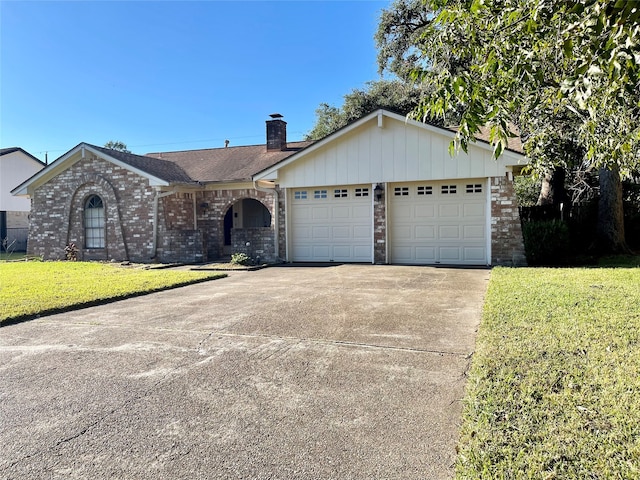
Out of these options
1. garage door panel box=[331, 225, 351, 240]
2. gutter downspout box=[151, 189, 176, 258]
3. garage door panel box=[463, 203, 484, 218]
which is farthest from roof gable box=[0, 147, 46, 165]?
garage door panel box=[463, 203, 484, 218]

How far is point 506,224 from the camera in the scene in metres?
11.6

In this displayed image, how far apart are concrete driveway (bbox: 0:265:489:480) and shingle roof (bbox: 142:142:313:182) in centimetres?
1005

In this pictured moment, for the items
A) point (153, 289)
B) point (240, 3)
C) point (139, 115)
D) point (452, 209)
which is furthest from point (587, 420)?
point (139, 115)

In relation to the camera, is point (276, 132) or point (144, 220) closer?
point (144, 220)

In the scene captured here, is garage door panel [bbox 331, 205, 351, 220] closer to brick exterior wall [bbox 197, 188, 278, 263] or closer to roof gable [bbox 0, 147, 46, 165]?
brick exterior wall [bbox 197, 188, 278, 263]

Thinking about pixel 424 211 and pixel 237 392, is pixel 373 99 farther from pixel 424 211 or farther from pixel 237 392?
pixel 237 392

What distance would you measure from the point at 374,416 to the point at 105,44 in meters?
17.1

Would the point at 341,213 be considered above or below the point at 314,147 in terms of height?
below

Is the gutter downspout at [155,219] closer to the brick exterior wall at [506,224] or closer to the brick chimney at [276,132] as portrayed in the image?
the brick chimney at [276,132]

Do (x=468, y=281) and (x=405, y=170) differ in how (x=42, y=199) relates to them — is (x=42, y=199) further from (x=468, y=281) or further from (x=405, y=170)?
(x=468, y=281)

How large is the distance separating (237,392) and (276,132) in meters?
15.9

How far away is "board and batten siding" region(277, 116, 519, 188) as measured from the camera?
1179 cm

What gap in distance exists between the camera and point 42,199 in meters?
16.9

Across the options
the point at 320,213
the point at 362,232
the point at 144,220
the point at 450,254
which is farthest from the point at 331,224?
the point at 144,220
